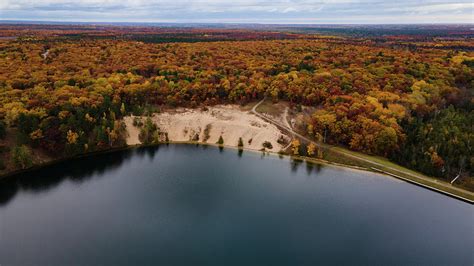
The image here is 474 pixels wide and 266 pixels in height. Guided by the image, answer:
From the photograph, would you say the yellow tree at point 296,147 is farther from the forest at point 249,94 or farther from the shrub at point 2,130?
the shrub at point 2,130

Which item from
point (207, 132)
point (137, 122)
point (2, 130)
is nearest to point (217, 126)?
point (207, 132)

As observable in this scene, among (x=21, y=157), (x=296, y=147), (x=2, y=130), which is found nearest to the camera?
(x=21, y=157)

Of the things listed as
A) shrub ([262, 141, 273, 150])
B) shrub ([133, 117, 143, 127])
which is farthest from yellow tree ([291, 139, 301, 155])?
shrub ([133, 117, 143, 127])

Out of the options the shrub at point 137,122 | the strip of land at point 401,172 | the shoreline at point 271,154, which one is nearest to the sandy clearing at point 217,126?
the shrub at point 137,122

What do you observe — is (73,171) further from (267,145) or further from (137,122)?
(267,145)

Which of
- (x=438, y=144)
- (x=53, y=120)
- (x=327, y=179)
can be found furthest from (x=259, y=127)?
(x=53, y=120)

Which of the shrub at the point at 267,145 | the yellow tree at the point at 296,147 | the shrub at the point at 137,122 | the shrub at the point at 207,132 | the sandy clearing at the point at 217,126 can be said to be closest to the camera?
the yellow tree at the point at 296,147

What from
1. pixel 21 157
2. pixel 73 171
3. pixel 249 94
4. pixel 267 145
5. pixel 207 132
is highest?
pixel 249 94
